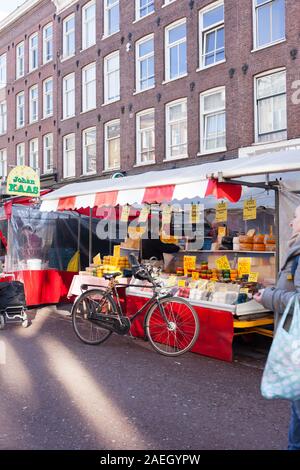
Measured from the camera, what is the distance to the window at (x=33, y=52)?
25.7 metres

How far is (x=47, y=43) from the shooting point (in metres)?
24.8

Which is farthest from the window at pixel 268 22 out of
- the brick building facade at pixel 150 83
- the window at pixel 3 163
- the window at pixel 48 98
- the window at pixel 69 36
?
the window at pixel 3 163

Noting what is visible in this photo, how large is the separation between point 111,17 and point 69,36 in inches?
136

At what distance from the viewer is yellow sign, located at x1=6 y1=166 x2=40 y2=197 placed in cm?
1150

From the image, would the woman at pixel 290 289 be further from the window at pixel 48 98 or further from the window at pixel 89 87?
the window at pixel 48 98

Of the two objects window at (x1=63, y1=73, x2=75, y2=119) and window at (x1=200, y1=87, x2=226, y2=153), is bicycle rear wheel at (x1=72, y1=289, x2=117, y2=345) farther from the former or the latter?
window at (x1=63, y1=73, x2=75, y2=119)

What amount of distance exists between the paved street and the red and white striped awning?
6.76 ft

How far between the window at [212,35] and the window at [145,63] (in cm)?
265

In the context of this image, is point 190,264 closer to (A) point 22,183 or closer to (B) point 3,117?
(A) point 22,183

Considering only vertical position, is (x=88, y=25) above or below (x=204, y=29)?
above

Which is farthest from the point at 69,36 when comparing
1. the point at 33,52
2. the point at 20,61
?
the point at 20,61

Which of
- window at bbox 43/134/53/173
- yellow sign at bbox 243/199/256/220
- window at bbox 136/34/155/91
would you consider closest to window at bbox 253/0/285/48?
window at bbox 136/34/155/91
